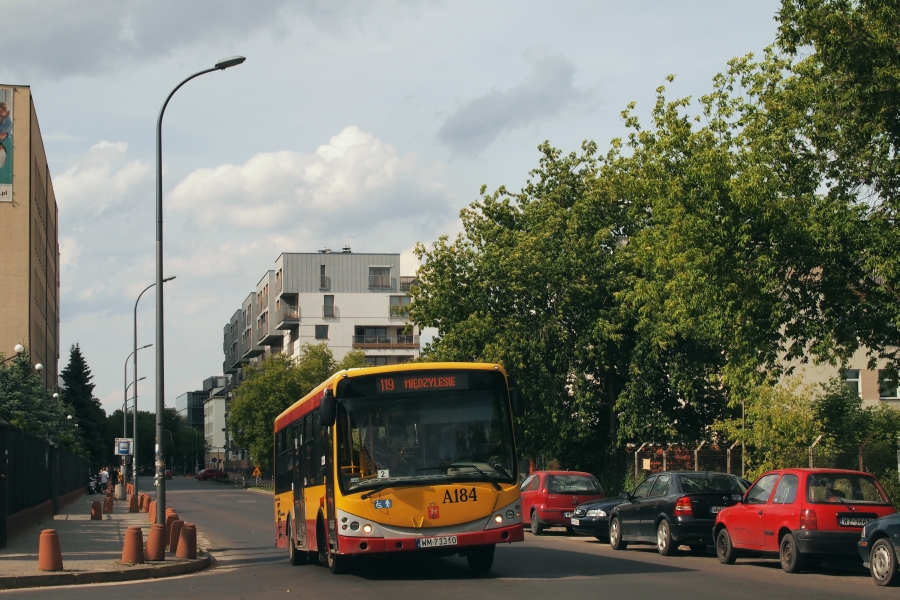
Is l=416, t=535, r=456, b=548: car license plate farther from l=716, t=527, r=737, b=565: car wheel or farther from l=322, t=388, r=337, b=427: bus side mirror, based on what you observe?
l=716, t=527, r=737, b=565: car wheel

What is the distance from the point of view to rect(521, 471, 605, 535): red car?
90.5 feet

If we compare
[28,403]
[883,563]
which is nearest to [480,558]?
[883,563]

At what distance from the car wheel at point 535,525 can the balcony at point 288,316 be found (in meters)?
79.2

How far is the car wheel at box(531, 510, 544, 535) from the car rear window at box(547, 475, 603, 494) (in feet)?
2.57

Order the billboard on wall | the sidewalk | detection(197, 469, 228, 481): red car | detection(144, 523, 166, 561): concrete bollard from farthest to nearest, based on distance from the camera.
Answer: detection(197, 469, 228, 481): red car, the billboard on wall, detection(144, 523, 166, 561): concrete bollard, the sidewalk

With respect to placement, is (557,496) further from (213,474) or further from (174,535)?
(213,474)

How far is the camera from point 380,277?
108375 millimetres

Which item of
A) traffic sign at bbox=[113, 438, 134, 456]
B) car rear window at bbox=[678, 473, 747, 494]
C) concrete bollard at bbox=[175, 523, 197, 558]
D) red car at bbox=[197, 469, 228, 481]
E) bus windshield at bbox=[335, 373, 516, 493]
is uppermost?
bus windshield at bbox=[335, 373, 516, 493]

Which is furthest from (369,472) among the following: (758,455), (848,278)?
(758,455)

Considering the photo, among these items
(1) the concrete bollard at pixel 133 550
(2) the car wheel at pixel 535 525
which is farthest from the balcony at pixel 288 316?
(1) the concrete bollard at pixel 133 550

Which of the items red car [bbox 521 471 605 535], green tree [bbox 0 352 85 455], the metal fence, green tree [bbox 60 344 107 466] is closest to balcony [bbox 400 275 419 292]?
green tree [bbox 60 344 107 466]

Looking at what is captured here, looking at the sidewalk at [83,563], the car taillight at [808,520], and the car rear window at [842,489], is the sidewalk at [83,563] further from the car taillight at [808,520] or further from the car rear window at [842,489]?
the car rear window at [842,489]

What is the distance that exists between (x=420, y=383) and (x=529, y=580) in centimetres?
300

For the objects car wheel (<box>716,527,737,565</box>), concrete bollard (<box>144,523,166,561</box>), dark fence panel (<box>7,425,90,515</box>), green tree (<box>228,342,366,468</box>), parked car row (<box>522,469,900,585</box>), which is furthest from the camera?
green tree (<box>228,342,366,468</box>)
